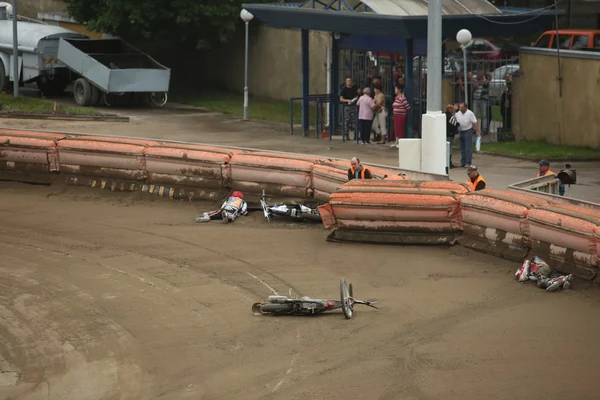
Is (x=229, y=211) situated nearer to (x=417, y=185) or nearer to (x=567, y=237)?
(x=417, y=185)

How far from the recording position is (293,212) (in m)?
21.4

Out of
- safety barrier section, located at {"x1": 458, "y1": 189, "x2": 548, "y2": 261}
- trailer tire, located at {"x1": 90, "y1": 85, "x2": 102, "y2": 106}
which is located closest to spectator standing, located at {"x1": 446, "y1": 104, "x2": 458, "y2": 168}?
safety barrier section, located at {"x1": 458, "y1": 189, "x2": 548, "y2": 261}

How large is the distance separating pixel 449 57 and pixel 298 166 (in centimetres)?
1409

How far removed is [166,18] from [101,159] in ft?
53.3

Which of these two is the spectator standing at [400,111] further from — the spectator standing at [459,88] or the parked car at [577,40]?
the parked car at [577,40]

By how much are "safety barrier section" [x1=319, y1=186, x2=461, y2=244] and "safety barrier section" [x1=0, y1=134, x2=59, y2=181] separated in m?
8.17

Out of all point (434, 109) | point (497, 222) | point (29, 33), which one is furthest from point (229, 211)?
point (29, 33)

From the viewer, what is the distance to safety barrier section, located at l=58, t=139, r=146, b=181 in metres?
24.3

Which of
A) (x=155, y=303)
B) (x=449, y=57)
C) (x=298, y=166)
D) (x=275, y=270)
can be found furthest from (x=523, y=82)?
(x=155, y=303)

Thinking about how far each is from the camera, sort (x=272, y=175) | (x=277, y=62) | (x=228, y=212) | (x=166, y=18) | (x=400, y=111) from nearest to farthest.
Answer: (x=228, y=212)
(x=272, y=175)
(x=400, y=111)
(x=166, y=18)
(x=277, y=62)

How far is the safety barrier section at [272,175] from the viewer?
72.3 feet

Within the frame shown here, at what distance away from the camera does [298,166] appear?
22.1 metres

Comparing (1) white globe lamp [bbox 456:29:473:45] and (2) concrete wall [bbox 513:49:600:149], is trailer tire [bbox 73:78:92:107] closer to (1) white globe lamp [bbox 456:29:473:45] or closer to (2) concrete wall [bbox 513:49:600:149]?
(2) concrete wall [bbox 513:49:600:149]

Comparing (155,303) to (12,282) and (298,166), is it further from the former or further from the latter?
(298,166)
